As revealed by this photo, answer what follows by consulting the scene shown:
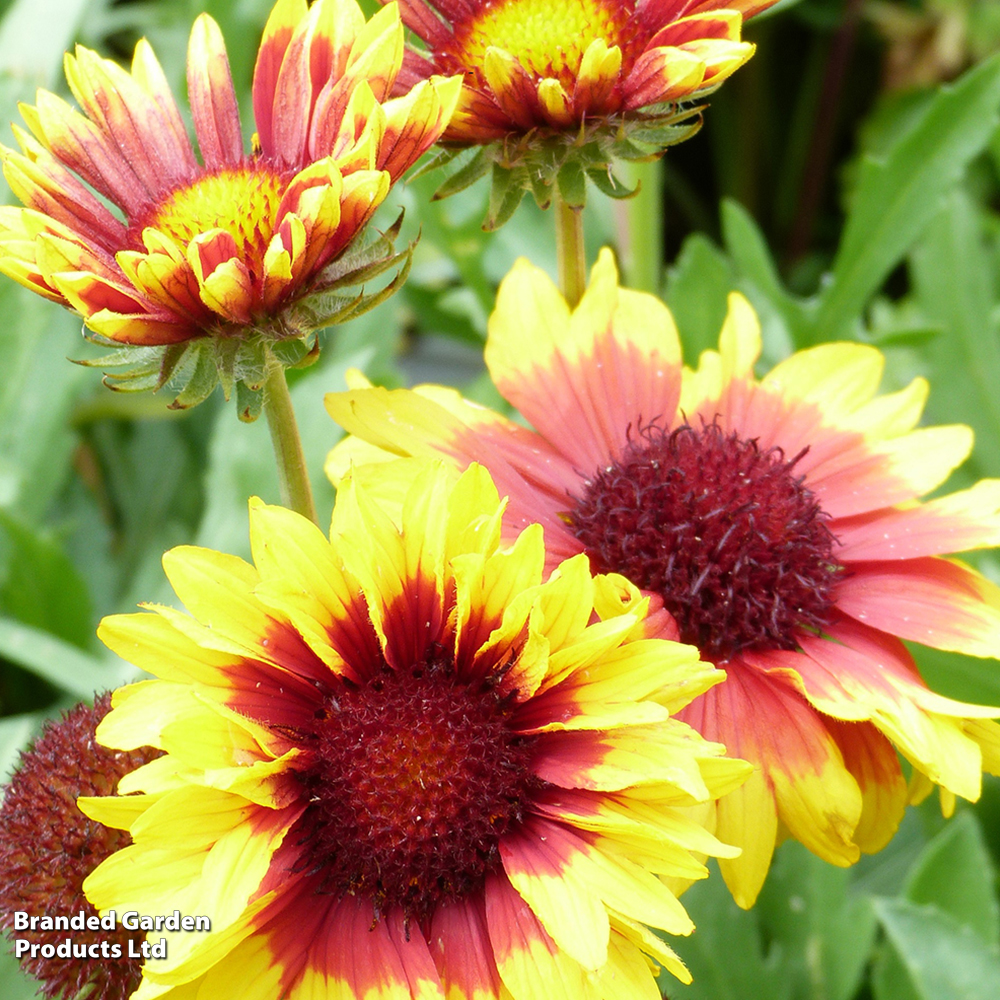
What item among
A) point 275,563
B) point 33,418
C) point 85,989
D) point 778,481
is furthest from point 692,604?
point 33,418

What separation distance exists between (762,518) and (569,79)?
24 cm

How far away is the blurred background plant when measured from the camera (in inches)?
33.4

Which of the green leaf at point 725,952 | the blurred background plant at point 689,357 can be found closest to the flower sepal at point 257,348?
the blurred background plant at point 689,357

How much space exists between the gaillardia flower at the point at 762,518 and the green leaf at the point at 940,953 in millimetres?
198

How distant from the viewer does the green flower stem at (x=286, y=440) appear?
533mm

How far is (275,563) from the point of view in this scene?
46 cm

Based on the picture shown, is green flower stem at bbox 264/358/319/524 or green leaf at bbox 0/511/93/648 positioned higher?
green flower stem at bbox 264/358/319/524

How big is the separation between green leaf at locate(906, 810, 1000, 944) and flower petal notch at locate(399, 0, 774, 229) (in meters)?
0.54

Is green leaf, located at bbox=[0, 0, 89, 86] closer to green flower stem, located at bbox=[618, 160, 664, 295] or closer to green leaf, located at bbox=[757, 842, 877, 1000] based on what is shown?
green flower stem, located at bbox=[618, 160, 664, 295]

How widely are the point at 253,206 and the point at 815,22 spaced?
173 cm

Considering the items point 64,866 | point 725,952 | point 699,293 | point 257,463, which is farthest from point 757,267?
point 64,866

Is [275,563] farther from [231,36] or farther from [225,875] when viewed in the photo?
[231,36]

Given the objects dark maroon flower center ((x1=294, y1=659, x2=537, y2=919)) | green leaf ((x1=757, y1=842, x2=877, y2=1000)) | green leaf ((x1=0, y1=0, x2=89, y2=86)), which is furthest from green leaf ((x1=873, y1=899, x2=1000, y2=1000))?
green leaf ((x1=0, y1=0, x2=89, y2=86))

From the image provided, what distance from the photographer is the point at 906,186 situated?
1.07 metres
